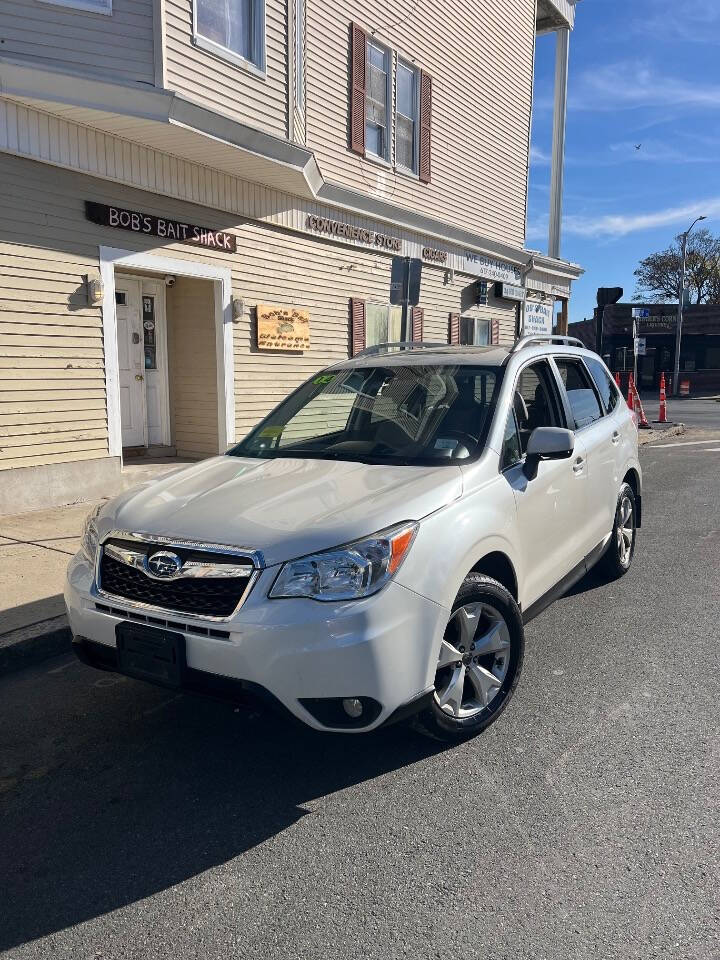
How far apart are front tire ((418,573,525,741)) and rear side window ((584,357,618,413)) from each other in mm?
2639

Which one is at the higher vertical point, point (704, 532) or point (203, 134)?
point (203, 134)

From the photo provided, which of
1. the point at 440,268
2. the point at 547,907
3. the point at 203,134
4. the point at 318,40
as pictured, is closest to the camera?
the point at 547,907

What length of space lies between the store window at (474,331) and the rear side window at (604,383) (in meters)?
9.76

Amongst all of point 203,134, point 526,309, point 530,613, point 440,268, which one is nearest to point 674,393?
point 526,309

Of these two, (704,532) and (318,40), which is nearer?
(704,532)

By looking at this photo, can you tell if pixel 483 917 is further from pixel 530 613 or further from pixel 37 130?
pixel 37 130

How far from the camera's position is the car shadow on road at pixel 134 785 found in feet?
8.26

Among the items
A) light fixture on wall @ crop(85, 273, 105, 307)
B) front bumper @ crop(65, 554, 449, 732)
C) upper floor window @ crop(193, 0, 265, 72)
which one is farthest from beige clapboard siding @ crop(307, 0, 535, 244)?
front bumper @ crop(65, 554, 449, 732)

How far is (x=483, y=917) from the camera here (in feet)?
7.65

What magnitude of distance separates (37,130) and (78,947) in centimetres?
736

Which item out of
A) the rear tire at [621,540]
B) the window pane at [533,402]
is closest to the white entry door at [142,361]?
the rear tire at [621,540]

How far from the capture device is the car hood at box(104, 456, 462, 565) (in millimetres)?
2887

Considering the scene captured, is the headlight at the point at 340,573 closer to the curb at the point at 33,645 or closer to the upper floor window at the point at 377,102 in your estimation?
the curb at the point at 33,645

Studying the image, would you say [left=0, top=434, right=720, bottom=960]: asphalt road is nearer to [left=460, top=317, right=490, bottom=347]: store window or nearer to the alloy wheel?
the alloy wheel
